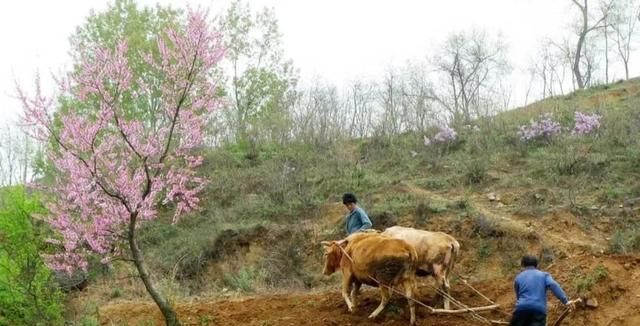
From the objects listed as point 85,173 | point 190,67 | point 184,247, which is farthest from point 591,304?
point 184,247

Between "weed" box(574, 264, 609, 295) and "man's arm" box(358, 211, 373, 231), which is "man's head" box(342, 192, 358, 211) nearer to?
"man's arm" box(358, 211, 373, 231)

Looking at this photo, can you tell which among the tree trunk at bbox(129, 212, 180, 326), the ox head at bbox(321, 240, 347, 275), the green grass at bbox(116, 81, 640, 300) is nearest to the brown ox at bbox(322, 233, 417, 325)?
the ox head at bbox(321, 240, 347, 275)

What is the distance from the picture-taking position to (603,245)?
49.0 ft

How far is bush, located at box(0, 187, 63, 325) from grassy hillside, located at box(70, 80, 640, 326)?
4.20ft

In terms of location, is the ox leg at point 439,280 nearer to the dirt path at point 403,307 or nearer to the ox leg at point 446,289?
the ox leg at point 446,289

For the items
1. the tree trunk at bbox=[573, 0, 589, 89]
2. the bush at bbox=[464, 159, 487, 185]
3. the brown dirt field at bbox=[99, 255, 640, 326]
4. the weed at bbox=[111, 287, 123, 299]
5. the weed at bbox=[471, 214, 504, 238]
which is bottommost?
the weed at bbox=[111, 287, 123, 299]

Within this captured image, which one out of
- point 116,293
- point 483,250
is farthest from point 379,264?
point 116,293

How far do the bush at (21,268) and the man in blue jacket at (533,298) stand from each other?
7648mm

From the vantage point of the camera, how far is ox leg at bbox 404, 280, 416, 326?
8734 millimetres

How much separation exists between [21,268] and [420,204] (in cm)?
1057

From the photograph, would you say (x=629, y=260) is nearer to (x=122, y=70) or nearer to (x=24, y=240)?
(x=122, y=70)

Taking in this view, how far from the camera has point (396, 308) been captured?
931 centimetres

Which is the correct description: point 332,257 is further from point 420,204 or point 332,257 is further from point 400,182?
point 400,182

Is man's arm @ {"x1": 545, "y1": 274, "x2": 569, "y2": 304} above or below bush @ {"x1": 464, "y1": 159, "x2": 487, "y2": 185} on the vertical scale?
below
